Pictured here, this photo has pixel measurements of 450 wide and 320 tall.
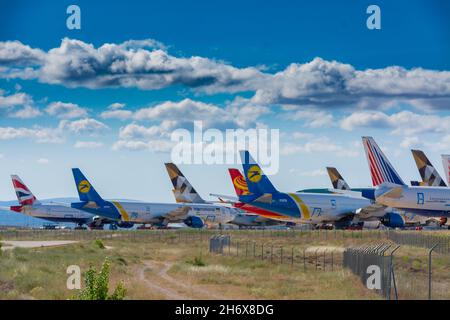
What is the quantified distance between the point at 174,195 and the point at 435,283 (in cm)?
7622

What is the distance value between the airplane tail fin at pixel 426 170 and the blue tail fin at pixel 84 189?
126 ft

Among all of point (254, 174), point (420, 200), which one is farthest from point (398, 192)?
point (254, 174)

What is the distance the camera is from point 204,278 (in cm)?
3366

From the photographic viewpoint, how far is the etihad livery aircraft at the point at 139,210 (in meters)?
99.7

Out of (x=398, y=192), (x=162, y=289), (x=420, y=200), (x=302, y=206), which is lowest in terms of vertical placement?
(x=162, y=289)

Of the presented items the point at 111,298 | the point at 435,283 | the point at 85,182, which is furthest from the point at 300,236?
the point at 111,298

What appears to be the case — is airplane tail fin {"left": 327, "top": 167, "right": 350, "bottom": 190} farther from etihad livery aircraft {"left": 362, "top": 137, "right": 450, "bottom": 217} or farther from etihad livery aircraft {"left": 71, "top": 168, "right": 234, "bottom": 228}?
etihad livery aircraft {"left": 362, "top": 137, "right": 450, "bottom": 217}

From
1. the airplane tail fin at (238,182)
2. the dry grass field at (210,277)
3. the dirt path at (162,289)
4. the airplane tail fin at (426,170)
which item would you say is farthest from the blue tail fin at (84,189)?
the dirt path at (162,289)

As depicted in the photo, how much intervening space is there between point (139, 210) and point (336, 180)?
26.3 meters

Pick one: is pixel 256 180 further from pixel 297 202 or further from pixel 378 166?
pixel 378 166

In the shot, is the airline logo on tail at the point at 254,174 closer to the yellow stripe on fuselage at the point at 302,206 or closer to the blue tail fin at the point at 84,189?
the yellow stripe on fuselage at the point at 302,206

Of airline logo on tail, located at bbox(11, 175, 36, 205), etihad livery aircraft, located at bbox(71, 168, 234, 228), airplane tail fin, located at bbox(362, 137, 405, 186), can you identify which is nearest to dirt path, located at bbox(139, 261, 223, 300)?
airplane tail fin, located at bbox(362, 137, 405, 186)

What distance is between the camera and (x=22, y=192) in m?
115

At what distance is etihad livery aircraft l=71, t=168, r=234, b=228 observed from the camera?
3925 inches
